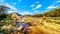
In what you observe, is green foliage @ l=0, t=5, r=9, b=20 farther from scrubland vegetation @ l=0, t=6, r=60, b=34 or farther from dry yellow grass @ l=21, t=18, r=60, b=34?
dry yellow grass @ l=21, t=18, r=60, b=34

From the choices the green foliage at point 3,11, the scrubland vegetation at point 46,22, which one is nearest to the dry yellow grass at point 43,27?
the scrubland vegetation at point 46,22

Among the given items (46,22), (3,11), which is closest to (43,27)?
(46,22)

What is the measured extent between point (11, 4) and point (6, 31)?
40cm

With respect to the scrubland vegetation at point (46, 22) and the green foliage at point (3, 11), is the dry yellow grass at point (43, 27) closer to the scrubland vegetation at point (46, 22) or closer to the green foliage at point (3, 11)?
the scrubland vegetation at point (46, 22)

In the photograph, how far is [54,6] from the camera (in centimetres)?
184

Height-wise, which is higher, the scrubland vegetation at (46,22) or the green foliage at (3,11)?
the green foliage at (3,11)

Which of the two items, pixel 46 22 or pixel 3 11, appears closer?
pixel 46 22

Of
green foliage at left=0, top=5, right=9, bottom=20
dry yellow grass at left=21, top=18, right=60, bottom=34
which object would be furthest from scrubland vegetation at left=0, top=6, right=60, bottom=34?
green foliage at left=0, top=5, right=9, bottom=20

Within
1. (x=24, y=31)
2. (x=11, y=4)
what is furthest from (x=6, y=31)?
(x=11, y=4)

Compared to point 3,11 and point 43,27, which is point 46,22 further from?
point 3,11

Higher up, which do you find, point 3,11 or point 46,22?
point 3,11

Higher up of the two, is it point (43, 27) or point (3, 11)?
point (3, 11)

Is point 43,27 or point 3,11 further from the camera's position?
point 3,11

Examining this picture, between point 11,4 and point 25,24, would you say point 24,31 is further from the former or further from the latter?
point 11,4
